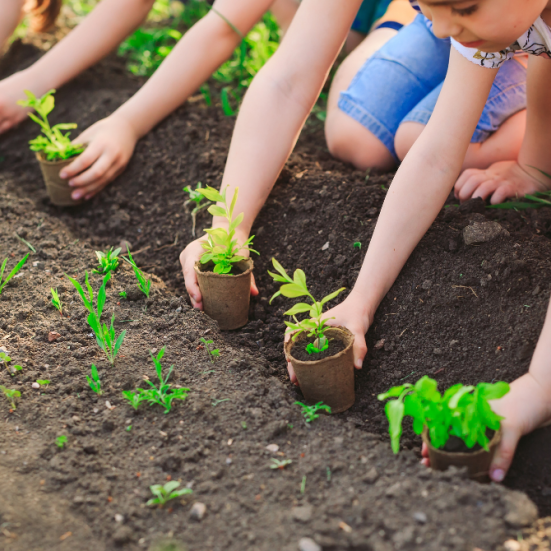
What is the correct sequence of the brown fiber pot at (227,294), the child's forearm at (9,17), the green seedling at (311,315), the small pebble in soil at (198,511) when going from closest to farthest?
the small pebble in soil at (198,511) < the green seedling at (311,315) < the brown fiber pot at (227,294) < the child's forearm at (9,17)

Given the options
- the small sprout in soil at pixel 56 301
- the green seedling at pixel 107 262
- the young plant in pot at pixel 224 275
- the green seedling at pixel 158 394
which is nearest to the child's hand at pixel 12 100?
the green seedling at pixel 107 262

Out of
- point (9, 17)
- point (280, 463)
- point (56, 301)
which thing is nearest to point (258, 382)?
point (280, 463)

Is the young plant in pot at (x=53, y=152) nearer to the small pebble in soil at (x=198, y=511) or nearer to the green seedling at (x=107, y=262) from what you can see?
the green seedling at (x=107, y=262)

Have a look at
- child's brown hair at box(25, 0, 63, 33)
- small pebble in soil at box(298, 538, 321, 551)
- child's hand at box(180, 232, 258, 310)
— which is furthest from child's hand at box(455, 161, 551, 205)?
child's brown hair at box(25, 0, 63, 33)

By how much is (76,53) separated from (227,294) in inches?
83.4

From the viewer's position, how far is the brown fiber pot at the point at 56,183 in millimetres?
2432

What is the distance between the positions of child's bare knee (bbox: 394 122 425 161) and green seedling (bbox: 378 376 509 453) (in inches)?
56.7

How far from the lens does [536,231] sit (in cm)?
190

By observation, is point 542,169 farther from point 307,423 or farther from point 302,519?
point 302,519

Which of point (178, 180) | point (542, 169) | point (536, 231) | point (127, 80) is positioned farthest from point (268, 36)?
point (536, 231)

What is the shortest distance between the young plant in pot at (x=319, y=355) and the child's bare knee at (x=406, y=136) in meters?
1.15

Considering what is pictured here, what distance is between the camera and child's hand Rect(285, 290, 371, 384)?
1521mm

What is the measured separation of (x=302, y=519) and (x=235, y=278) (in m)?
0.78

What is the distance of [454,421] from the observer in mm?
1122
